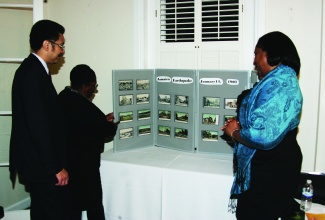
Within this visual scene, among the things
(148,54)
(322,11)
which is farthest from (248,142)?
(148,54)

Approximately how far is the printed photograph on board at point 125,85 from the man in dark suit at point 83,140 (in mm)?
308

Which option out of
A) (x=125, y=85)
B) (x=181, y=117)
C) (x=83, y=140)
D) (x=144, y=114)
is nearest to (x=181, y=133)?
(x=181, y=117)

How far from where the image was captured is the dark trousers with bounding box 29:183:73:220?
191 centimetres

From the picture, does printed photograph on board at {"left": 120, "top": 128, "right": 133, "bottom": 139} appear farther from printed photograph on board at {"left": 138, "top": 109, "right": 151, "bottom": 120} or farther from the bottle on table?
the bottle on table

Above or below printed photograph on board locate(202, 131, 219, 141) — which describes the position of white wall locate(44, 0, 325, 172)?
above

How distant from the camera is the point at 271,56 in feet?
5.17

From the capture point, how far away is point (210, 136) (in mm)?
2609

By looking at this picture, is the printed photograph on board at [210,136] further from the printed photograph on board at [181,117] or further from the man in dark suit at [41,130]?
the man in dark suit at [41,130]

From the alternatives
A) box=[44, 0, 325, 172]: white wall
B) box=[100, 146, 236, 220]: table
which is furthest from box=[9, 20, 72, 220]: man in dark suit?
box=[44, 0, 325, 172]: white wall

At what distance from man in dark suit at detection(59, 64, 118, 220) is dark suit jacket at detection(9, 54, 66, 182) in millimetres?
305

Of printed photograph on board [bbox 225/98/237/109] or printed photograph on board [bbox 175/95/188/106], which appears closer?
printed photograph on board [bbox 225/98/237/109]

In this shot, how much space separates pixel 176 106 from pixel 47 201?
1.27 metres

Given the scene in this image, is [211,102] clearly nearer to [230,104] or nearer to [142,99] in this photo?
[230,104]

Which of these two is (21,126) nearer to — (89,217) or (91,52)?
(89,217)
